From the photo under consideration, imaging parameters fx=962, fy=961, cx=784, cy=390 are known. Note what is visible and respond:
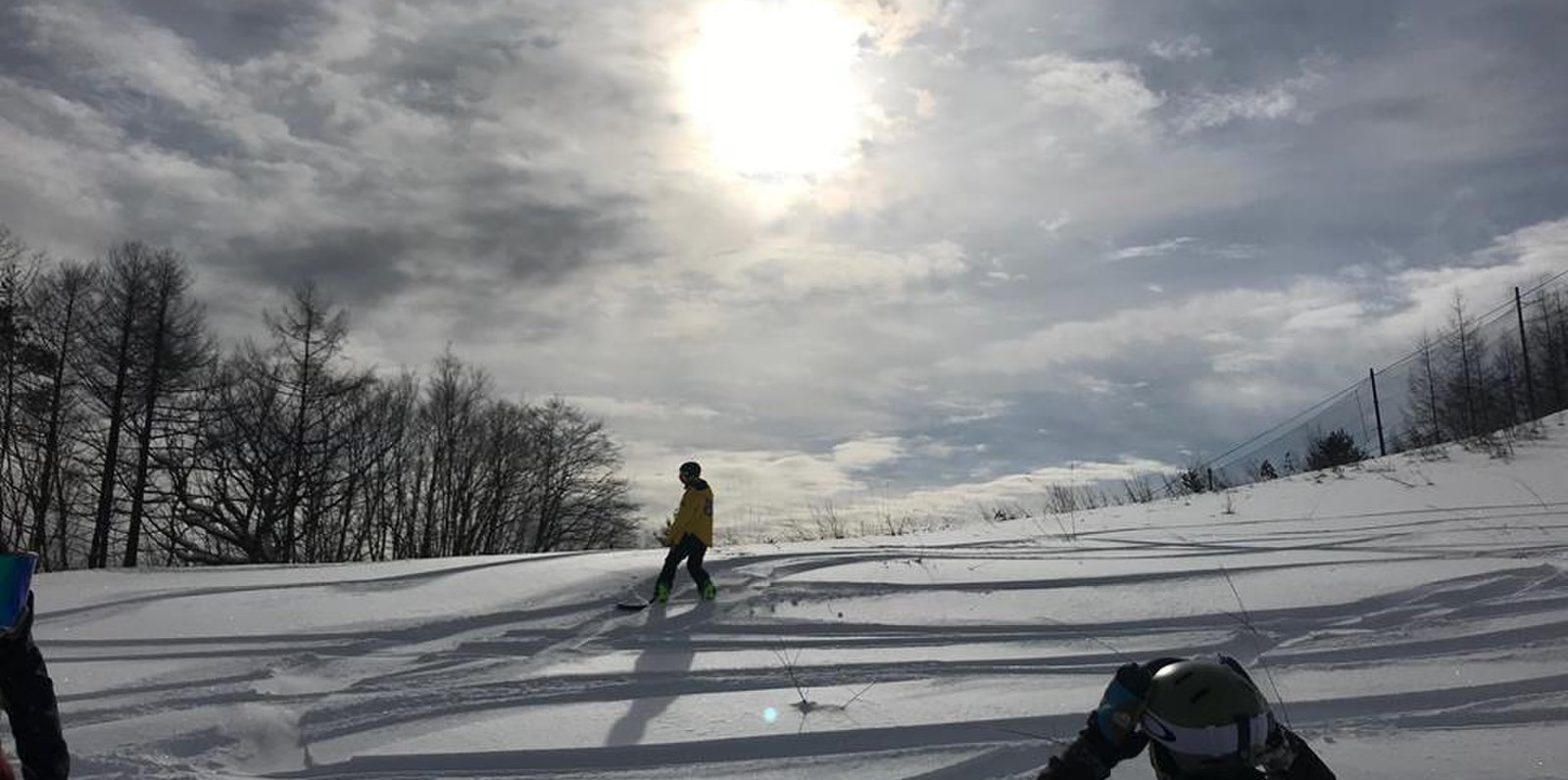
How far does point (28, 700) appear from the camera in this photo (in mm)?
3518

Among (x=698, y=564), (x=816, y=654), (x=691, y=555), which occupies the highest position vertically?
(x=691, y=555)

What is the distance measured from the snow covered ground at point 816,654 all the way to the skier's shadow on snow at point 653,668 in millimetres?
32

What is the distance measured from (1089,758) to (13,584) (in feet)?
11.6

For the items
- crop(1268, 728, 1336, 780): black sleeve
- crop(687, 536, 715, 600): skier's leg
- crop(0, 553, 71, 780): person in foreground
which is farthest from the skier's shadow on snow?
crop(1268, 728, 1336, 780): black sleeve

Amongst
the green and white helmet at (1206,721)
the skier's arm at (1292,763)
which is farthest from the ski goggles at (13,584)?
the skier's arm at (1292,763)

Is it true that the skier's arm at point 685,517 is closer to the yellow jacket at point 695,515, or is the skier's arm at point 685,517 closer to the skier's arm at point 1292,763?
A: the yellow jacket at point 695,515

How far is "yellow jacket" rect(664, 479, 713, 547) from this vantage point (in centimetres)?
1018

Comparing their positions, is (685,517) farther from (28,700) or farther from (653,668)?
(28,700)

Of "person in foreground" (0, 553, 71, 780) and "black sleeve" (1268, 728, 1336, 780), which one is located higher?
"person in foreground" (0, 553, 71, 780)

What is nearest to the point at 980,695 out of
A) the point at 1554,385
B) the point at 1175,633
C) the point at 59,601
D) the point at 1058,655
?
the point at 1058,655

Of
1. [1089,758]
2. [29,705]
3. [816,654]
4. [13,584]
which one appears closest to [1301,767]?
[1089,758]

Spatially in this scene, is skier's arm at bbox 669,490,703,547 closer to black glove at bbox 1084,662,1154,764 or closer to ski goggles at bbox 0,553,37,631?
ski goggles at bbox 0,553,37,631

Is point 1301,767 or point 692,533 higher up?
point 692,533

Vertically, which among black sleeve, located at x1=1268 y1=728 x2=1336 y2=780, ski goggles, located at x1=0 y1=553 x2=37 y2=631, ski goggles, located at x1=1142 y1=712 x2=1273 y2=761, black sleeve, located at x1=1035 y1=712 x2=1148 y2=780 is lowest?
black sleeve, located at x1=1268 y1=728 x2=1336 y2=780
